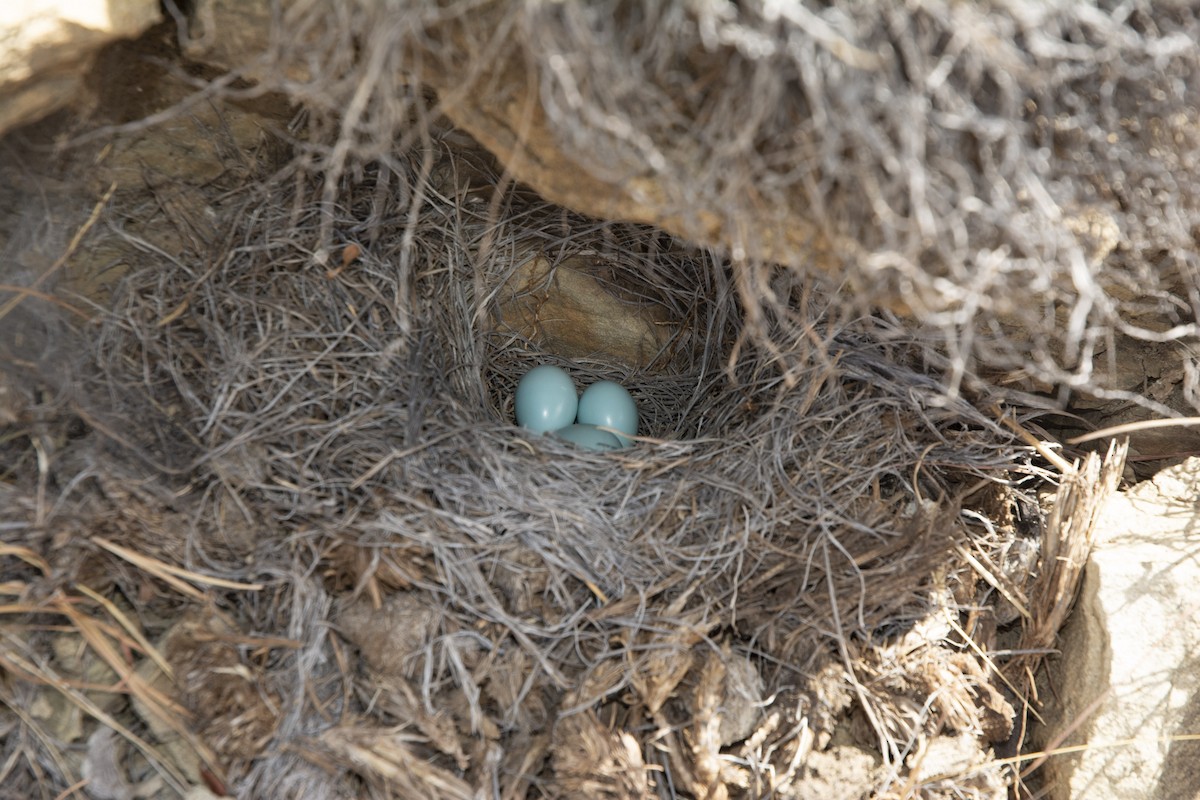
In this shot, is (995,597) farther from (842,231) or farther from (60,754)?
(60,754)

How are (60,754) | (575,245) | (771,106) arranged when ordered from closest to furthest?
1. (771,106)
2. (60,754)
3. (575,245)

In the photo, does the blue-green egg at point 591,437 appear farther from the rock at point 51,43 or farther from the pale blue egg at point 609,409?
the rock at point 51,43

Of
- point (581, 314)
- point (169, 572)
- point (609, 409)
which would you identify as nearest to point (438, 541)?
point (169, 572)

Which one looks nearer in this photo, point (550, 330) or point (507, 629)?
point (507, 629)

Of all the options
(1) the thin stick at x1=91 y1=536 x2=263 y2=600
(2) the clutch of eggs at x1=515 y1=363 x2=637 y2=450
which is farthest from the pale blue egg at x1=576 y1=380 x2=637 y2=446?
(1) the thin stick at x1=91 y1=536 x2=263 y2=600

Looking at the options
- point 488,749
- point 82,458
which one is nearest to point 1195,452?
point 488,749

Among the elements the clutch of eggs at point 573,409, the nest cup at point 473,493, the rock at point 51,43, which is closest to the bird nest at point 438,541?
the nest cup at point 473,493
